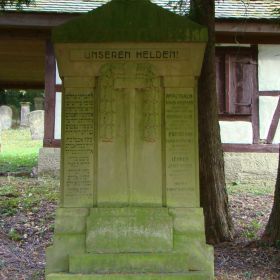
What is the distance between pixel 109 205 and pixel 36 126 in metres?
20.1

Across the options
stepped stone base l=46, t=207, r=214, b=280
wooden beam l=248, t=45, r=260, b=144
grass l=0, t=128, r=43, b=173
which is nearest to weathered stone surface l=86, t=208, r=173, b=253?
stepped stone base l=46, t=207, r=214, b=280

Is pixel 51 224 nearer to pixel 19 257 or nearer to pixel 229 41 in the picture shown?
pixel 19 257

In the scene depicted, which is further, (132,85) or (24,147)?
(24,147)

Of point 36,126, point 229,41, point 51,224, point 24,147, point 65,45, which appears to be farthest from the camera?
point 36,126

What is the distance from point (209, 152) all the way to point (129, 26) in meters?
2.51

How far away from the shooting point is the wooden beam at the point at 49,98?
11.3 m

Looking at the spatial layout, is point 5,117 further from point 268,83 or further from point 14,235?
point 14,235

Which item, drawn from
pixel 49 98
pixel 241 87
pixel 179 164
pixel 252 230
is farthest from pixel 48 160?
pixel 179 164

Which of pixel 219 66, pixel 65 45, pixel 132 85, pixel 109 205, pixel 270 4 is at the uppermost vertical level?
pixel 270 4

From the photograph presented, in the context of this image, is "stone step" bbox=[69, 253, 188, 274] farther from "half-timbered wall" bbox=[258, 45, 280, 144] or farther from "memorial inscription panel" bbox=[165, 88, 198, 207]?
"half-timbered wall" bbox=[258, 45, 280, 144]

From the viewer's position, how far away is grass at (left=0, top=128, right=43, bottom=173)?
14.0 m

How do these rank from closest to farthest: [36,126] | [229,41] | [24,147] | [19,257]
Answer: [19,257] → [229,41] → [24,147] → [36,126]

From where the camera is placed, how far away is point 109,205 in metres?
4.87

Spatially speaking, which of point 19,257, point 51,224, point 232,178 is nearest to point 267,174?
point 232,178
